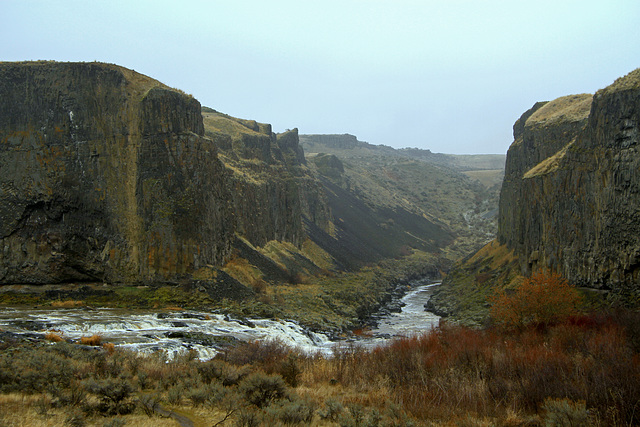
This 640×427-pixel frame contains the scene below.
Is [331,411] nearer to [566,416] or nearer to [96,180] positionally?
[566,416]

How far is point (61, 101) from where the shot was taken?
1665 inches

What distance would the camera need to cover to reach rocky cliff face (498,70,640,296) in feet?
98.5

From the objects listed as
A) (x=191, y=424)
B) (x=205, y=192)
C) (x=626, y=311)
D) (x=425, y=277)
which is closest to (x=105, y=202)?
(x=205, y=192)

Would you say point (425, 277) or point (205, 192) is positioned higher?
point (205, 192)

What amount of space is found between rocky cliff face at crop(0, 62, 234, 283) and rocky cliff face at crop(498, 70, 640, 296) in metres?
30.1

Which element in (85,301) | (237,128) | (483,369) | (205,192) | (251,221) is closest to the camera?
(483,369)

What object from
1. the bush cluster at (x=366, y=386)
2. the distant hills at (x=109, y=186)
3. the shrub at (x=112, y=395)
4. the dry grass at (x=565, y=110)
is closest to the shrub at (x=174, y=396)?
the bush cluster at (x=366, y=386)

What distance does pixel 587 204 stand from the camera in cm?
3450

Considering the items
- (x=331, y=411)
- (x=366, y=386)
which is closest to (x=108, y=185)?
(x=366, y=386)

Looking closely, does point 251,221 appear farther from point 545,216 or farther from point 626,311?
point 626,311

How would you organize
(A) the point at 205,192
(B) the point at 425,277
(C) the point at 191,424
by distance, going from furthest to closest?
(B) the point at 425,277
(A) the point at 205,192
(C) the point at 191,424

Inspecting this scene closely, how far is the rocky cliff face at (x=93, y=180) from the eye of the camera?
40844 millimetres

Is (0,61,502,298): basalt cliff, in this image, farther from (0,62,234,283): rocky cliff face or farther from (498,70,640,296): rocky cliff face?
(498,70,640,296): rocky cliff face

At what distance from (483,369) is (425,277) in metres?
79.0
